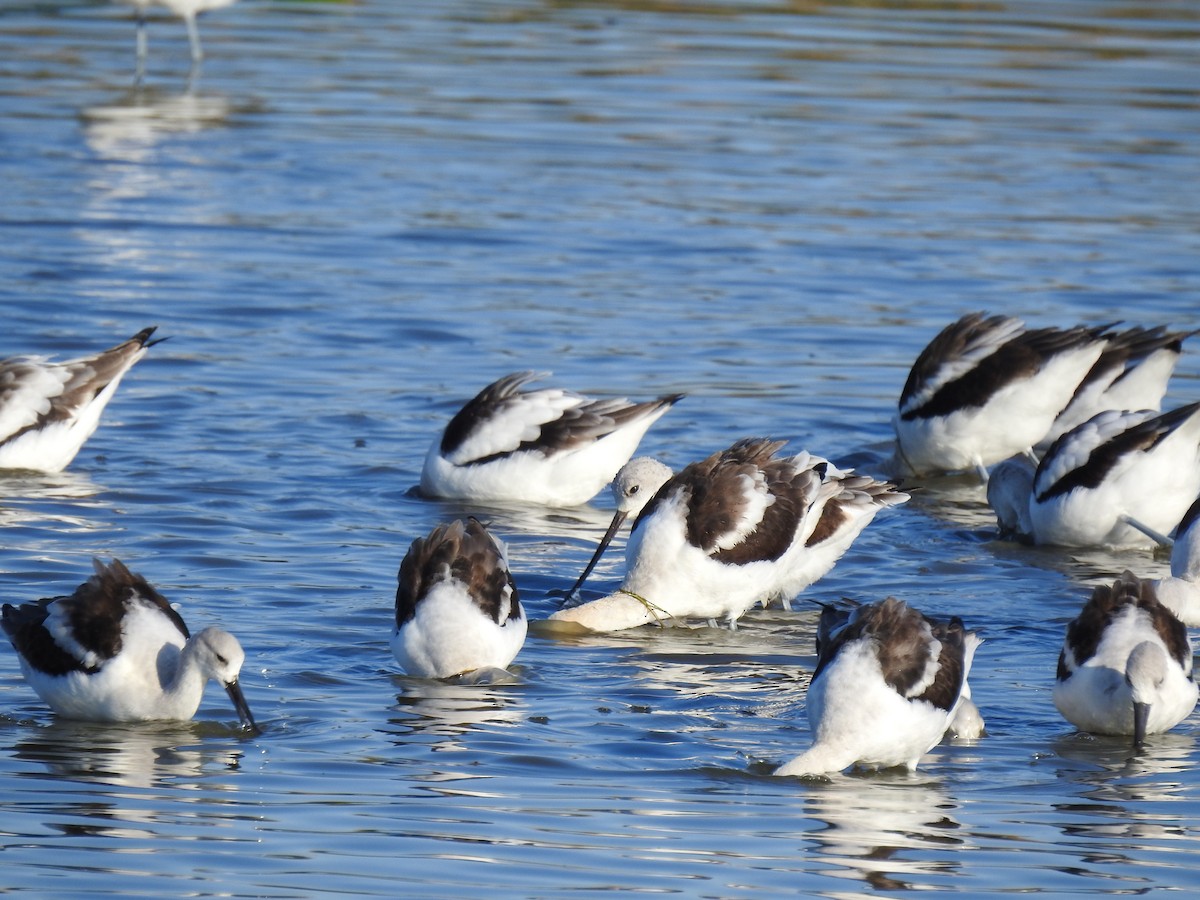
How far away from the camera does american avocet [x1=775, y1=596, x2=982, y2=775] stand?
7.39 m

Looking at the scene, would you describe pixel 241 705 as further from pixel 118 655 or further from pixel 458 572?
pixel 458 572

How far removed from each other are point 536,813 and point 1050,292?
10.8 m

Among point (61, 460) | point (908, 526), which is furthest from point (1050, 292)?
point (61, 460)

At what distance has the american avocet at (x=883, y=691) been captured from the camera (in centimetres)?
739

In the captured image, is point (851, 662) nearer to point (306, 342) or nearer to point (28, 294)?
point (306, 342)

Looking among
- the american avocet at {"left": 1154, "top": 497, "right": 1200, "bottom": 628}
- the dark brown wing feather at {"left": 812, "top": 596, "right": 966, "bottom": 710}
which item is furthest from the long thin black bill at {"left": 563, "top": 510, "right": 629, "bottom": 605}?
the american avocet at {"left": 1154, "top": 497, "right": 1200, "bottom": 628}

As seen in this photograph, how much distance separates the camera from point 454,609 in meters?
8.48

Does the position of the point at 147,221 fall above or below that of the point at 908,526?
above

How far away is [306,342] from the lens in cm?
1484

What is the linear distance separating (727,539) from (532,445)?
7.63ft

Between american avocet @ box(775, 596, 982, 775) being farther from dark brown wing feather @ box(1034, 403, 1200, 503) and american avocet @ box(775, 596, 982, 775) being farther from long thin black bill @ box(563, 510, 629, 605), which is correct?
dark brown wing feather @ box(1034, 403, 1200, 503)

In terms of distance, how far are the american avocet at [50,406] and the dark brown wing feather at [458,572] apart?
389cm

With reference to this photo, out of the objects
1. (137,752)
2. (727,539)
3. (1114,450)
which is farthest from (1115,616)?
(137,752)

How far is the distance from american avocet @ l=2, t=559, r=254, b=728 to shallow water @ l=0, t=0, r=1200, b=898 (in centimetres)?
14
